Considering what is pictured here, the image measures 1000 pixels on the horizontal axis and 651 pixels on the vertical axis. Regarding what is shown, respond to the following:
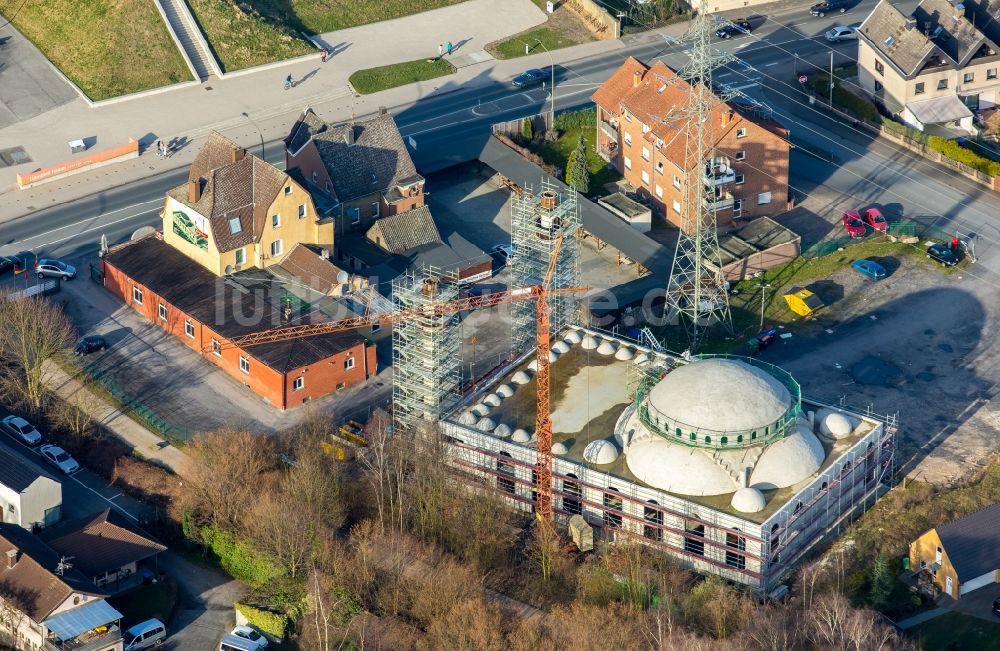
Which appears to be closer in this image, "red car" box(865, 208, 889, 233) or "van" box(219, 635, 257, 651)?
"van" box(219, 635, 257, 651)

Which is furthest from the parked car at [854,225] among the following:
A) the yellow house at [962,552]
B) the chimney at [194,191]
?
the chimney at [194,191]

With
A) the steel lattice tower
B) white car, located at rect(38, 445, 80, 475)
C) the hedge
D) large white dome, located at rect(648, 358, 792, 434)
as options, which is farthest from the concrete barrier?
large white dome, located at rect(648, 358, 792, 434)

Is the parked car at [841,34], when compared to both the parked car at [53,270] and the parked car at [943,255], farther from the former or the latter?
the parked car at [53,270]

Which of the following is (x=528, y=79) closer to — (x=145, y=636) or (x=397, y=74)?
(x=397, y=74)

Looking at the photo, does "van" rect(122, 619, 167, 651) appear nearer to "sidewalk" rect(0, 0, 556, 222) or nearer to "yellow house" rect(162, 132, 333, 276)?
"yellow house" rect(162, 132, 333, 276)

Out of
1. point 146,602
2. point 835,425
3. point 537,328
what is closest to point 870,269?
point 835,425

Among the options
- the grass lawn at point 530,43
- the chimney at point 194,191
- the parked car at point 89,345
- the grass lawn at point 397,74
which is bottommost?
the parked car at point 89,345

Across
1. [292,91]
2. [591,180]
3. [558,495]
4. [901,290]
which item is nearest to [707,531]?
[558,495]
